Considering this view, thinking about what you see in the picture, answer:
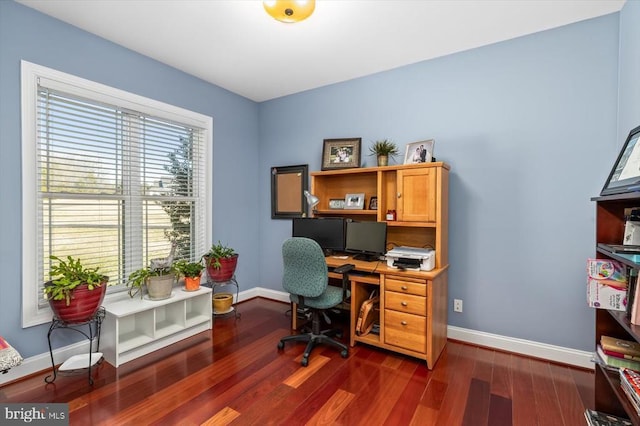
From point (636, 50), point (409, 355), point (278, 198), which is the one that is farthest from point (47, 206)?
point (636, 50)

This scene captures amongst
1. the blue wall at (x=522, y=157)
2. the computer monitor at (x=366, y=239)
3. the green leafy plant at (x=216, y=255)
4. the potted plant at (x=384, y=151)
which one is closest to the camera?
the blue wall at (x=522, y=157)

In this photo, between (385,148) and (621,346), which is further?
(385,148)

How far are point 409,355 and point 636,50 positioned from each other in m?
2.65

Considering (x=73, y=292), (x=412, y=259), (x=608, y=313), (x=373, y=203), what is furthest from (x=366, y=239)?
(x=73, y=292)

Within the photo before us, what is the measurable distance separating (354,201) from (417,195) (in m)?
0.76

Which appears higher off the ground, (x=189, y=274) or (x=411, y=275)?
(x=411, y=275)

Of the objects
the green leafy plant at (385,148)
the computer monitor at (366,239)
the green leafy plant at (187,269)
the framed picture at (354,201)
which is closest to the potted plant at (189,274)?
the green leafy plant at (187,269)

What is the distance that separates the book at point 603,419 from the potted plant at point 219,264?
307cm

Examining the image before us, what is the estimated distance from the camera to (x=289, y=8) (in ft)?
5.89

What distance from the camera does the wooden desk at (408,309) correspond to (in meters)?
2.33

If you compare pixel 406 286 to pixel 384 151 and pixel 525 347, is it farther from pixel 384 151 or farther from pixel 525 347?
pixel 384 151

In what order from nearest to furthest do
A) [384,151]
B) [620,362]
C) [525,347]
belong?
[620,362], [525,347], [384,151]

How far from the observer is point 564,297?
239 cm

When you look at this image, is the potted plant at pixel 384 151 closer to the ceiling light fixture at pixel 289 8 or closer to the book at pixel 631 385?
the ceiling light fixture at pixel 289 8
